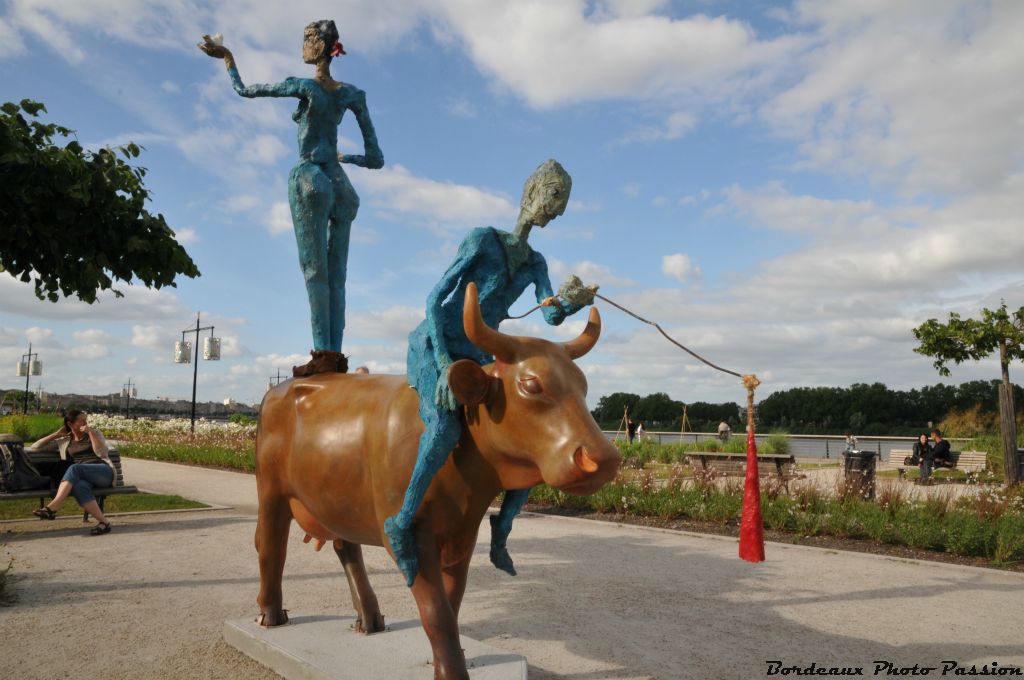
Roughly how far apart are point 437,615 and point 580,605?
10.3 feet

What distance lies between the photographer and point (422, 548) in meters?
3.19

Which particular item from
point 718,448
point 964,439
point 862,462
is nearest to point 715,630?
point 862,462

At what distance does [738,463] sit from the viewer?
624 inches

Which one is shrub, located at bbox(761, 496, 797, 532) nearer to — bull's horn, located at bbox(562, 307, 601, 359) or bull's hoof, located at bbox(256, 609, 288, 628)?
bull's hoof, located at bbox(256, 609, 288, 628)

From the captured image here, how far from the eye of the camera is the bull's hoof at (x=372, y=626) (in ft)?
15.0

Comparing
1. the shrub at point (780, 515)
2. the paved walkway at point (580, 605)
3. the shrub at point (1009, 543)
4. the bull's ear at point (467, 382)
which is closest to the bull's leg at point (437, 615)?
the bull's ear at point (467, 382)

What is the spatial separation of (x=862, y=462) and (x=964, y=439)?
12657 mm

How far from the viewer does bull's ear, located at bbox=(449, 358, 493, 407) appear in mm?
2910

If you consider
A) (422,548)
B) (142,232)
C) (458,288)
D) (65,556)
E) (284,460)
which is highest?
(142,232)

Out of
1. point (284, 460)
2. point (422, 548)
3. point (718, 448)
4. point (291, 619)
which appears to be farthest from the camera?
point (718, 448)

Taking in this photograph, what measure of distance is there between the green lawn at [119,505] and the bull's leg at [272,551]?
780cm

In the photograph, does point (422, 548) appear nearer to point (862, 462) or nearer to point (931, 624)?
point (931, 624)

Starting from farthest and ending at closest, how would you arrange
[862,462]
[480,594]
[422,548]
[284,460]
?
[862,462] → [480,594] → [284,460] → [422,548]

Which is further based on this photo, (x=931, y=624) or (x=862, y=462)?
(x=862, y=462)
